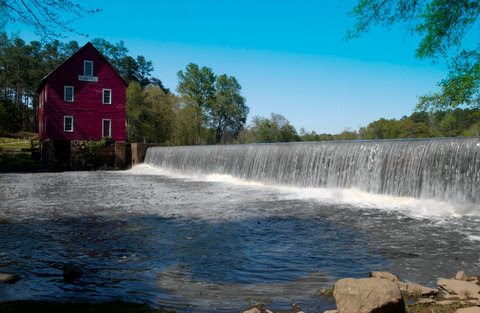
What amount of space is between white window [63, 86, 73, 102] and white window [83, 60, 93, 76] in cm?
178

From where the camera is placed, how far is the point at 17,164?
31.0 metres

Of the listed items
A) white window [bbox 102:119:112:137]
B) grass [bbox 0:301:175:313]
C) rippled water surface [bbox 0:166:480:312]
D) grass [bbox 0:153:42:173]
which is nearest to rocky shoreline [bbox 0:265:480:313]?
grass [bbox 0:301:175:313]

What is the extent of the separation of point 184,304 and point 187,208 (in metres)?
7.28

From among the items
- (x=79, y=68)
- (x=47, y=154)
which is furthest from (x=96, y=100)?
(x=47, y=154)

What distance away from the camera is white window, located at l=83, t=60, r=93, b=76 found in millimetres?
35625

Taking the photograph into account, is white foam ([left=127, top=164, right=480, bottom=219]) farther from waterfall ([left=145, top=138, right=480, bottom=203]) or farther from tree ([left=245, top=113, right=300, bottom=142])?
tree ([left=245, top=113, right=300, bottom=142])

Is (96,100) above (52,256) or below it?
above

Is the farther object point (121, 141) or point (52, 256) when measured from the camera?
point (121, 141)

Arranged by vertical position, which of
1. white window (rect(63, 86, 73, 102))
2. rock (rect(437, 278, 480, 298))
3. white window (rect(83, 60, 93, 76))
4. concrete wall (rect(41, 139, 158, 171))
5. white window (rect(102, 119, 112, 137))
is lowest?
concrete wall (rect(41, 139, 158, 171))

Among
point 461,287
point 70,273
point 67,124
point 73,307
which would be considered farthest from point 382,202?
point 67,124

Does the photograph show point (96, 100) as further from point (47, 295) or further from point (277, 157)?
point (47, 295)

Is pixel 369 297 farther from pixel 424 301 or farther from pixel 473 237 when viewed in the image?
pixel 473 237

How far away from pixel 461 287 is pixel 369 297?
1577mm

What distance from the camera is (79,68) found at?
35.5m
